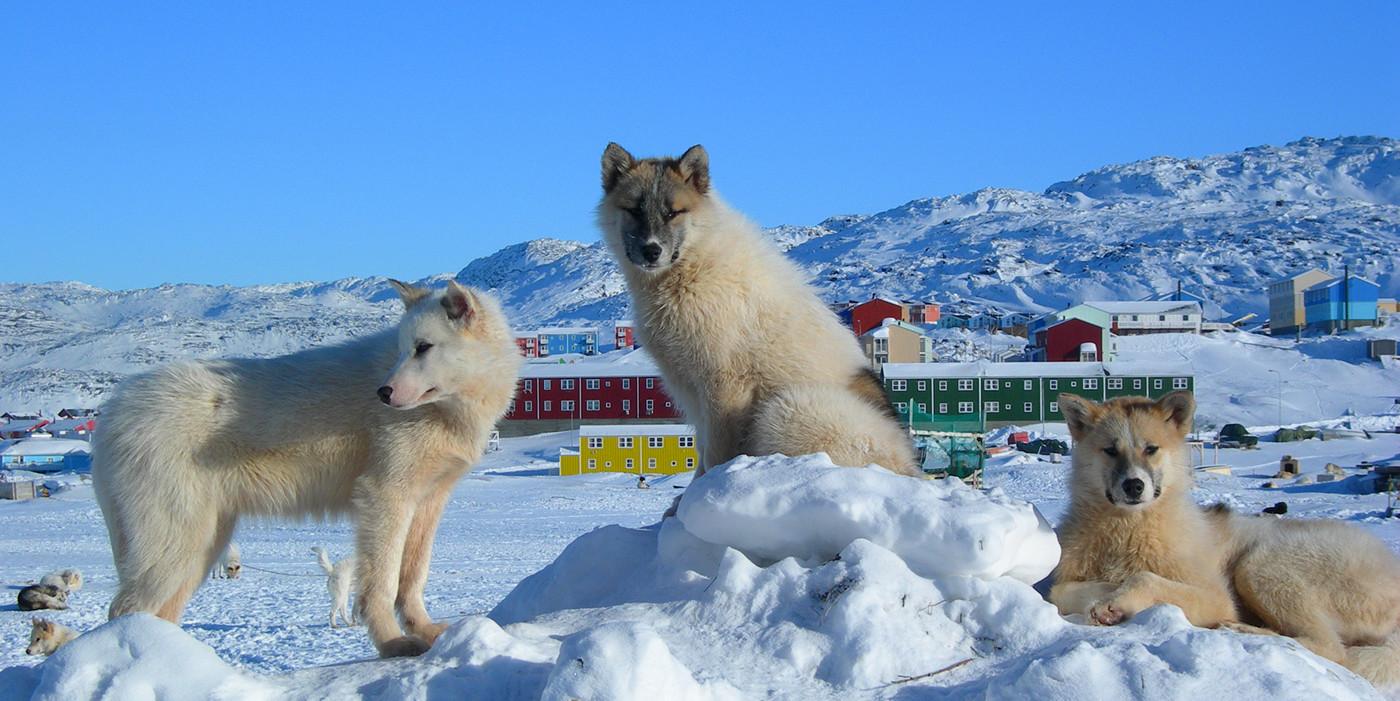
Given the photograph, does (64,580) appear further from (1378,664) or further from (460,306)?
(1378,664)

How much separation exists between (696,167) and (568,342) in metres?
110

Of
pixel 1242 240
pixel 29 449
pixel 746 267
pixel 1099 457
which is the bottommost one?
pixel 29 449

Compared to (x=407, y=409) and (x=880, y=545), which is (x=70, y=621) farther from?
(x=880, y=545)

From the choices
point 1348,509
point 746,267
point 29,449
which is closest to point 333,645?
point 746,267

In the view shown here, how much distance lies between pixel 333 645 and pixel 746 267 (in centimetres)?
775

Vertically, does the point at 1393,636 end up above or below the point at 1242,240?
below

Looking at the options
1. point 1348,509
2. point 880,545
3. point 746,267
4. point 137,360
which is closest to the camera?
point 880,545

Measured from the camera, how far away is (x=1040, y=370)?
2328 inches

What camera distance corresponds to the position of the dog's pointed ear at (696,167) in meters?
6.33

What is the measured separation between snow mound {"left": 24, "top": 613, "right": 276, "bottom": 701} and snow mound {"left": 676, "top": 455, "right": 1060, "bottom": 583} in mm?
2007

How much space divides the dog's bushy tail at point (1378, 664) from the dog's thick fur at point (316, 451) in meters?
4.10

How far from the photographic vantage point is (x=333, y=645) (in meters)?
11.3

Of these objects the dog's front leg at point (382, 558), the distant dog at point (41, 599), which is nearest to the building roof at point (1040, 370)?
the distant dog at point (41, 599)

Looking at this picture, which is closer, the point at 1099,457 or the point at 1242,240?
the point at 1099,457
